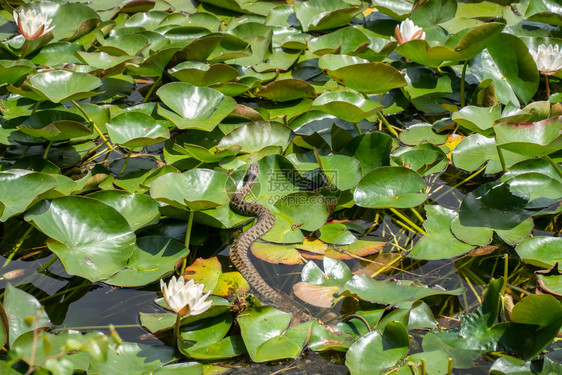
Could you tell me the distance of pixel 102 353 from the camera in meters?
1.65

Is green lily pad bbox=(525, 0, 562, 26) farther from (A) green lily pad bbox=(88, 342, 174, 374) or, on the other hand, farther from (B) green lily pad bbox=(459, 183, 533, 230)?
(A) green lily pad bbox=(88, 342, 174, 374)

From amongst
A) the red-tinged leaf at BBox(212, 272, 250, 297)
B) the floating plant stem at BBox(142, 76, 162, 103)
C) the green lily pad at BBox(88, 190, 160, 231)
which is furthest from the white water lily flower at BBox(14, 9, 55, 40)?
the red-tinged leaf at BBox(212, 272, 250, 297)

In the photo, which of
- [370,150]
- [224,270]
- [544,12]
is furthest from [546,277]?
[544,12]

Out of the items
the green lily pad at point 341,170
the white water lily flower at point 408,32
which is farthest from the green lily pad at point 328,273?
the white water lily flower at point 408,32

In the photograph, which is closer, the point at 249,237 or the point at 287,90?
the point at 249,237

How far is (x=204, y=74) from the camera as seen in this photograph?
4.36m

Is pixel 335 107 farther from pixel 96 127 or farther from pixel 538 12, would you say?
pixel 538 12

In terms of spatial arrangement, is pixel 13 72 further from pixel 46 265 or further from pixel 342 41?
pixel 342 41

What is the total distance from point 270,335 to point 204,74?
2.35m

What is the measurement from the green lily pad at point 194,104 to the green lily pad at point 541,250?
221 centimetres

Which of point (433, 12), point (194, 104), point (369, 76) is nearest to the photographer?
point (369, 76)

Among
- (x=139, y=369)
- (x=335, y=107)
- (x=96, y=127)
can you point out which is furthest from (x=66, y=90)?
(x=139, y=369)

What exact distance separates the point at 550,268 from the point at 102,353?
2.57 m

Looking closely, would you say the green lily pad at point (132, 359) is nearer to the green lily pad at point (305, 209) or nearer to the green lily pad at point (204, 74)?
the green lily pad at point (305, 209)
